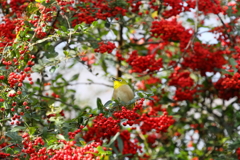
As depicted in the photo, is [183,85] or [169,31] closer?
[169,31]

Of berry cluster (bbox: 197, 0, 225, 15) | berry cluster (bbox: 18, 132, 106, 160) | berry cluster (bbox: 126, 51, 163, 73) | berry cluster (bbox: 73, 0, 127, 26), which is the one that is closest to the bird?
berry cluster (bbox: 126, 51, 163, 73)

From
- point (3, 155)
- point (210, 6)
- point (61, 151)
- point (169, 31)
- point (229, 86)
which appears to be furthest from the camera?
point (210, 6)

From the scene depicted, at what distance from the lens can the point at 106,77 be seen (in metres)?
4.52

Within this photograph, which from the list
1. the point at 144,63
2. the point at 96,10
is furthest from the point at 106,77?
the point at 96,10

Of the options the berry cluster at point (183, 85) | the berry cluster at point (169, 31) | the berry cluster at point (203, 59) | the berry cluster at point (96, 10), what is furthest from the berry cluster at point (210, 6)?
the berry cluster at point (96, 10)

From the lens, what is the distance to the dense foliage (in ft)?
9.33

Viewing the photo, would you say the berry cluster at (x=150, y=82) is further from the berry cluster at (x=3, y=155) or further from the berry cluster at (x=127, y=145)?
the berry cluster at (x=3, y=155)

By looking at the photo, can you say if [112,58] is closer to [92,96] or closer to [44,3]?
[92,96]

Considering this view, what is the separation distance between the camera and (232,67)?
4000 millimetres

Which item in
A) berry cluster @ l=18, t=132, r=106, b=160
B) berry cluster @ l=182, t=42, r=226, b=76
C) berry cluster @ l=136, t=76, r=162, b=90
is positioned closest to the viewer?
berry cluster @ l=18, t=132, r=106, b=160

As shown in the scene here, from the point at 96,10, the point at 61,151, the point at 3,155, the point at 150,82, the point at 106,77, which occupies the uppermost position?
the point at 96,10

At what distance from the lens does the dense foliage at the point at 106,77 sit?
2844mm

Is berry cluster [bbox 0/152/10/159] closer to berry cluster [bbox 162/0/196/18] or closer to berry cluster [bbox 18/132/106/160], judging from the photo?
berry cluster [bbox 18/132/106/160]

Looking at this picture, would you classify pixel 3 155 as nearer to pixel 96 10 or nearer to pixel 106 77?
pixel 96 10
